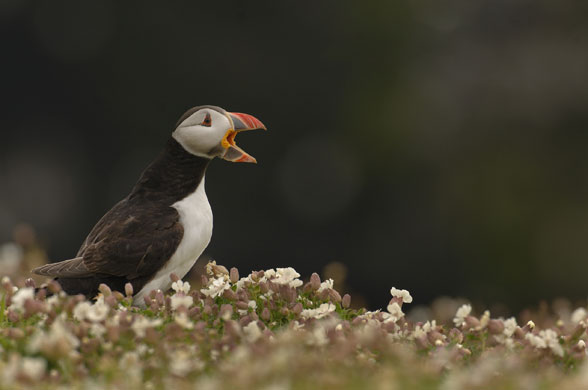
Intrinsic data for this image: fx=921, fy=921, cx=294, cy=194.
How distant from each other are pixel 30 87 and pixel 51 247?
3806 millimetres

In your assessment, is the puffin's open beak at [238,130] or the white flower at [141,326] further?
A: the puffin's open beak at [238,130]

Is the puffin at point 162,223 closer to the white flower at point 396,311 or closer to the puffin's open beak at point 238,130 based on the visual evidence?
the puffin's open beak at point 238,130

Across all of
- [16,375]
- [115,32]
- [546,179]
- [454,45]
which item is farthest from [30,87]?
[16,375]

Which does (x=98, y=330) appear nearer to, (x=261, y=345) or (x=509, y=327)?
(x=261, y=345)

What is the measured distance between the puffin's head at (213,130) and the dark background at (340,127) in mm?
10096

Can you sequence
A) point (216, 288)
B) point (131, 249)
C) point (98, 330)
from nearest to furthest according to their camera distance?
point (98, 330)
point (216, 288)
point (131, 249)

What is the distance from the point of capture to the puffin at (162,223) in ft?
21.6

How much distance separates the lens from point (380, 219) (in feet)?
59.5

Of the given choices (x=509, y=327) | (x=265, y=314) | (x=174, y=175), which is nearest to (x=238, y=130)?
(x=174, y=175)

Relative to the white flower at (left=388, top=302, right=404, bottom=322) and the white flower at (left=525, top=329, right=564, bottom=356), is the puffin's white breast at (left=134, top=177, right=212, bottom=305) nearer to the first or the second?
the white flower at (left=388, top=302, right=404, bottom=322)

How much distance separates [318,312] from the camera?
5.68 m

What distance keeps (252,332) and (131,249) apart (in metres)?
1.85

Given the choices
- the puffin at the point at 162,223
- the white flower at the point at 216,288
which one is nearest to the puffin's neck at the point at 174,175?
the puffin at the point at 162,223

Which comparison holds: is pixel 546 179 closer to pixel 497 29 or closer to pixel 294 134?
pixel 497 29
